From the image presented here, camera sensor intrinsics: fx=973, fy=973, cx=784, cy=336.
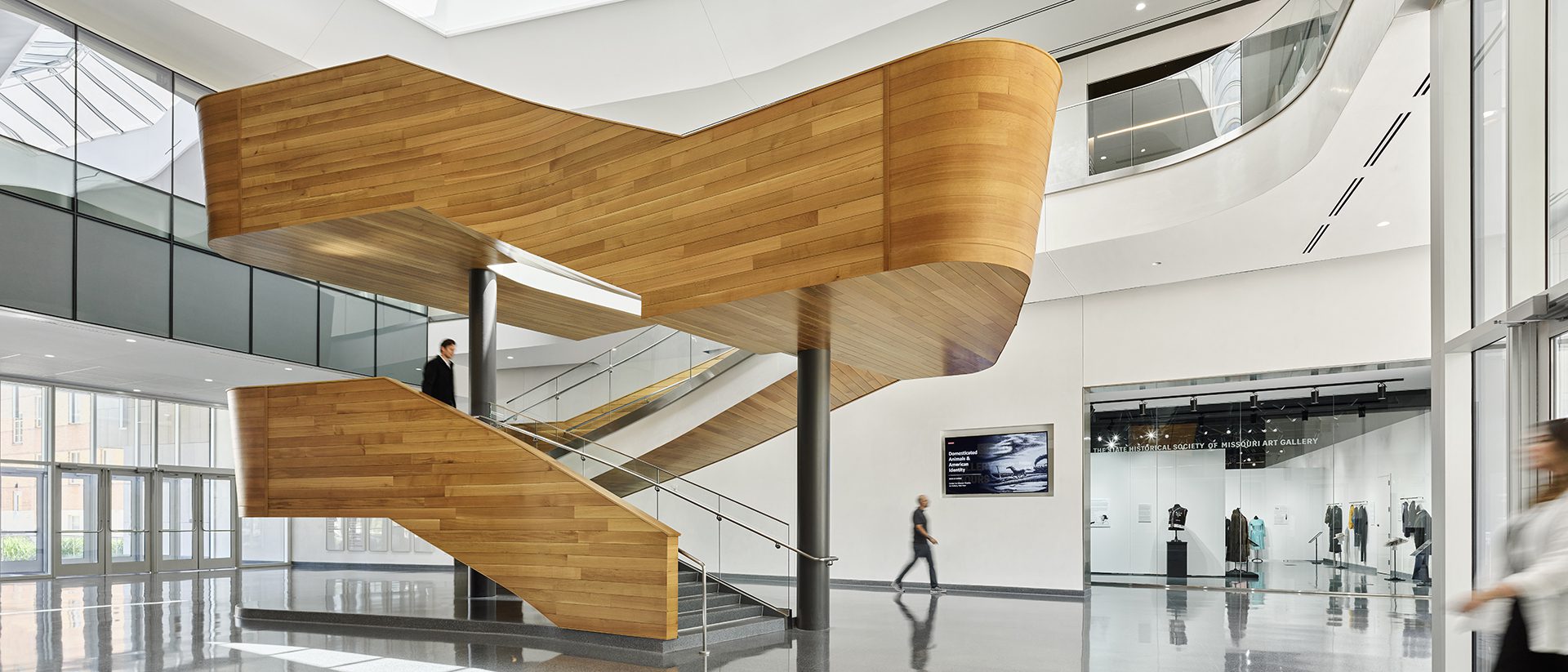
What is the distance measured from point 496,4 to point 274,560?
15.1 meters

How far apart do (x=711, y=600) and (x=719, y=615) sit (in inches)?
20.3

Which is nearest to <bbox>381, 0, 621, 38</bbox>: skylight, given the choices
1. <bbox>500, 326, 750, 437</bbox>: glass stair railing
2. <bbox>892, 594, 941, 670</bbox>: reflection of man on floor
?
<bbox>500, 326, 750, 437</bbox>: glass stair railing

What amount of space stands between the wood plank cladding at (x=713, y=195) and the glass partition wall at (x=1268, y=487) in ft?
21.4

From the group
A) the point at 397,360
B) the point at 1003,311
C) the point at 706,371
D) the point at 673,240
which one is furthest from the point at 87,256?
the point at 1003,311

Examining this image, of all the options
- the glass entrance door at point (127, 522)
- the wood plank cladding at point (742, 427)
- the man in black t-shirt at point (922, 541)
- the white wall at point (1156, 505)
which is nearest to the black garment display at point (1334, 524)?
the white wall at point (1156, 505)

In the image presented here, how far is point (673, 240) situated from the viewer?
8.37m

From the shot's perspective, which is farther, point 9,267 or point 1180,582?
point 1180,582

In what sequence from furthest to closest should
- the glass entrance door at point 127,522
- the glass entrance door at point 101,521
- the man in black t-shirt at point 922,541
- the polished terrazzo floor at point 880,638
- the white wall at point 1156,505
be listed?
the glass entrance door at point 127,522, the glass entrance door at point 101,521, the white wall at point 1156,505, the man in black t-shirt at point 922,541, the polished terrazzo floor at point 880,638

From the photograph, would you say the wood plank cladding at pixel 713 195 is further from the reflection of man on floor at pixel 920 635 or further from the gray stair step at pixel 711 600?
the reflection of man on floor at pixel 920 635

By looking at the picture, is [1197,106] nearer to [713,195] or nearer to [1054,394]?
[1054,394]

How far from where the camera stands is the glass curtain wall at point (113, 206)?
45.5 feet

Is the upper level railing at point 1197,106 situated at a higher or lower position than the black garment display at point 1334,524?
higher

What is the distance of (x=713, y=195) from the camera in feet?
26.5

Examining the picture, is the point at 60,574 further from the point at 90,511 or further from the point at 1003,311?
the point at 1003,311
